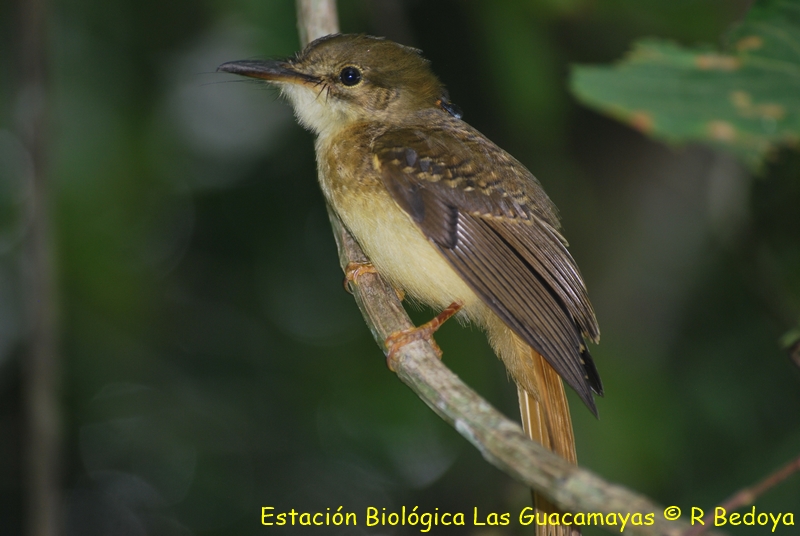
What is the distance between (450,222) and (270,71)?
1069mm

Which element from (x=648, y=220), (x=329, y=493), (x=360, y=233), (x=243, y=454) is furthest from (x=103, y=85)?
(x=648, y=220)

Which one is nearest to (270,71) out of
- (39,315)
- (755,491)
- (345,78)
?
(345,78)

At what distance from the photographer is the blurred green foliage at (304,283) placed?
4055 millimetres

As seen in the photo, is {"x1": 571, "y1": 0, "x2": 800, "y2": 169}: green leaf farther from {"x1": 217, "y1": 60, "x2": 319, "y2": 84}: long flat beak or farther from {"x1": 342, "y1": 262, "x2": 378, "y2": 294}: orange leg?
{"x1": 217, "y1": 60, "x2": 319, "y2": 84}: long flat beak

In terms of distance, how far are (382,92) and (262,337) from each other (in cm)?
246

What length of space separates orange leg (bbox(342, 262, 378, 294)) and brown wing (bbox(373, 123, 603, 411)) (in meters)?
0.33

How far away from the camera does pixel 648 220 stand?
5.23 meters

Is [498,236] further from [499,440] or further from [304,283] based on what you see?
[304,283]

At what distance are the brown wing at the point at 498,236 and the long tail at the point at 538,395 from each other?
14 centimetres

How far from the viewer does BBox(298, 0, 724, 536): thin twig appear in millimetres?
1616

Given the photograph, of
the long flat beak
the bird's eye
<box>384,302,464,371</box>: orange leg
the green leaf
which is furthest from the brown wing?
the green leaf

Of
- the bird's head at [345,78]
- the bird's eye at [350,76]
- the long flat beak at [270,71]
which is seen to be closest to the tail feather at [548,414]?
the bird's head at [345,78]

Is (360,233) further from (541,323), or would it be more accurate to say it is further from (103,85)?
(103,85)

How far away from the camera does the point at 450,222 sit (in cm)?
326
